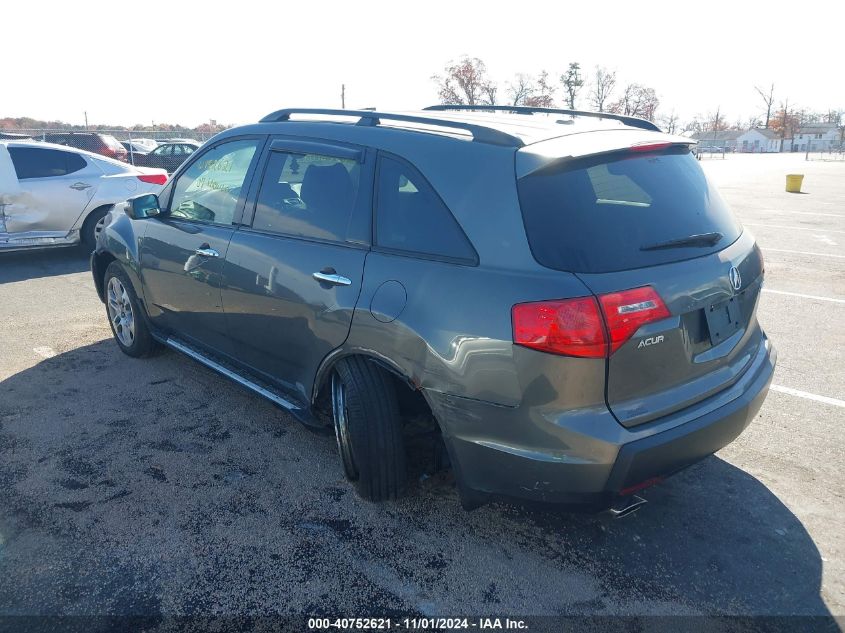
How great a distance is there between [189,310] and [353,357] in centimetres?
168

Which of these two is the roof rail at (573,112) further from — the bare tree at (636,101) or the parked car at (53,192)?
the bare tree at (636,101)

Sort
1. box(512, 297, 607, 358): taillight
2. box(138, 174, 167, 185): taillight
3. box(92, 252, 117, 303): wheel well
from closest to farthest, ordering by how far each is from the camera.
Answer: box(512, 297, 607, 358): taillight
box(92, 252, 117, 303): wheel well
box(138, 174, 167, 185): taillight

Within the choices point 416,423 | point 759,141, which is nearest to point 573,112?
point 416,423

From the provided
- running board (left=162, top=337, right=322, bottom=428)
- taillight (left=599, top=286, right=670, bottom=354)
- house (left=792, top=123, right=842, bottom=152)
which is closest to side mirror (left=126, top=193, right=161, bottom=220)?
running board (left=162, top=337, right=322, bottom=428)

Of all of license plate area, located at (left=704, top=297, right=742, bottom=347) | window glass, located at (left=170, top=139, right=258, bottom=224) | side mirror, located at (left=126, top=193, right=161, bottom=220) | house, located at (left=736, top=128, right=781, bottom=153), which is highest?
window glass, located at (left=170, top=139, right=258, bottom=224)

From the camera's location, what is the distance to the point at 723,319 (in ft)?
9.03

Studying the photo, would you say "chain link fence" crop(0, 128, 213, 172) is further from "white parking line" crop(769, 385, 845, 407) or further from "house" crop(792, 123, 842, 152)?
"house" crop(792, 123, 842, 152)

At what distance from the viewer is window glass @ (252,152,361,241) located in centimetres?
318

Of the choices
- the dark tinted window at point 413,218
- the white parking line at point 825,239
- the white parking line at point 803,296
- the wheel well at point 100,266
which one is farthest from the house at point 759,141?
the dark tinted window at point 413,218

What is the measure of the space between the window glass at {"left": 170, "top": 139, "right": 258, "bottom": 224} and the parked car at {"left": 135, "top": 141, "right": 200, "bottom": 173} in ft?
64.7

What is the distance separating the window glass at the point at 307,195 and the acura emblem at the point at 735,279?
170 cm

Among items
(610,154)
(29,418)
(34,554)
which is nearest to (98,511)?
(34,554)

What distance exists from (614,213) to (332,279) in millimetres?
1276

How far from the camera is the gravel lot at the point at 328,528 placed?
258cm
